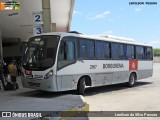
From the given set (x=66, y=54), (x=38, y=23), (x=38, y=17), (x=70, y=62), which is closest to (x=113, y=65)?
(x=70, y=62)

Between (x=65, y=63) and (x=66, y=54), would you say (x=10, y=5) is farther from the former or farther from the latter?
(x=65, y=63)

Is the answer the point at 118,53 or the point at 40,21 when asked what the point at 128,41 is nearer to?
the point at 118,53

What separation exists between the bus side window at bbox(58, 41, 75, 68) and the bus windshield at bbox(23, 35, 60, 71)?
0.30 m

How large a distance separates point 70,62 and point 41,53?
1366 mm

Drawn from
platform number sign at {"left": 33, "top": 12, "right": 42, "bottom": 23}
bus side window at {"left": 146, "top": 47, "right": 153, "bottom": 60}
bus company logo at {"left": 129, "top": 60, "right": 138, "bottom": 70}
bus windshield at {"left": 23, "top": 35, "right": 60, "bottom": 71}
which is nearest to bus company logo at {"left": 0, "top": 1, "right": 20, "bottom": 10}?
platform number sign at {"left": 33, "top": 12, "right": 42, "bottom": 23}

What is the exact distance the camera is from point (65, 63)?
12.7 meters

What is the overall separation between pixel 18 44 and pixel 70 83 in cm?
3920

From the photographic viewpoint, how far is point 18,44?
50.6m

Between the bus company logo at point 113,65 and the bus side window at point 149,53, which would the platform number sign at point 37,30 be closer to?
the bus company logo at point 113,65

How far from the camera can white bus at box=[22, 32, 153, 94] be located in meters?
12.4

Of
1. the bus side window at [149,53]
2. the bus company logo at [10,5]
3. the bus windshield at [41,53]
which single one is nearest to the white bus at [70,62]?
the bus windshield at [41,53]

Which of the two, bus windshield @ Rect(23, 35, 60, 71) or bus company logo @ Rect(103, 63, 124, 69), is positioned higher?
bus windshield @ Rect(23, 35, 60, 71)

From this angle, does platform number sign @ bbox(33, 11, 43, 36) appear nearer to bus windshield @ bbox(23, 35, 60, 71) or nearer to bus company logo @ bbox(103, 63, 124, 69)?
bus windshield @ bbox(23, 35, 60, 71)

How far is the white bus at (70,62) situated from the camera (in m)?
12.4
